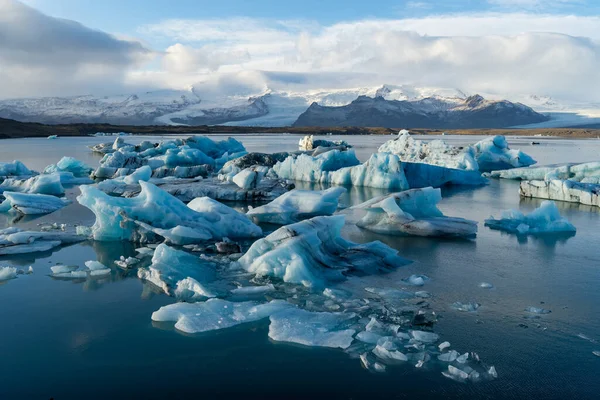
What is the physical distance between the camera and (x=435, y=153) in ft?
61.2

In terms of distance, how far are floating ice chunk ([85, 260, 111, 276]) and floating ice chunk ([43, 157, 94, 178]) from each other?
11634mm

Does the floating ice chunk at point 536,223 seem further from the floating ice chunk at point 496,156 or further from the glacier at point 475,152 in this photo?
the floating ice chunk at point 496,156

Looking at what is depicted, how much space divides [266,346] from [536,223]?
6.09 meters

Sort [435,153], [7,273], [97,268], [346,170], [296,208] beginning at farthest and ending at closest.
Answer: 1. [435,153]
2. [346,170]
3. [296,208]
4. [97,268]
5. [7,273]

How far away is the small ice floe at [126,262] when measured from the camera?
5.97m

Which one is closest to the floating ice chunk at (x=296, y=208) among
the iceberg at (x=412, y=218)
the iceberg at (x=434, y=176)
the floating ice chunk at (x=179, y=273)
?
the iceberg at (x=412, y=218)

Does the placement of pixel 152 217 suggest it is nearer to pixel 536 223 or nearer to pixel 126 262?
pixel 126 262

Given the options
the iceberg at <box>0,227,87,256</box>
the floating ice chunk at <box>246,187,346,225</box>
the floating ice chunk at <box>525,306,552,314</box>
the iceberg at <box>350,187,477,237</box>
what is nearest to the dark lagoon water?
the floating ice chunk at <box>525,306,552,314</box>

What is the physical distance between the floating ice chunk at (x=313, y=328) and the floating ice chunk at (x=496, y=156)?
1817 centimetres

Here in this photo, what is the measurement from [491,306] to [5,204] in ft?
29.8

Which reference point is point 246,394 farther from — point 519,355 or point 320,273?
point 320,273

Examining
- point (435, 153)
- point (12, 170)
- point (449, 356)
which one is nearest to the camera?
point (449, 356)

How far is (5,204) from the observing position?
977 centimetres

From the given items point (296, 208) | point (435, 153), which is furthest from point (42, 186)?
point (435, 153)
